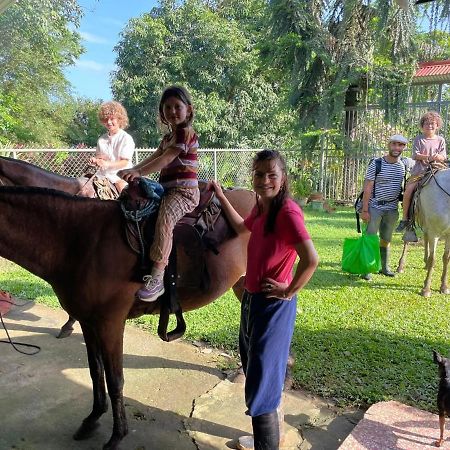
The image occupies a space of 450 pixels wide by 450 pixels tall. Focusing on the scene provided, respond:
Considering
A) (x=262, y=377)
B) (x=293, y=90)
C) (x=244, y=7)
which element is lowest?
(x=262, y=377)

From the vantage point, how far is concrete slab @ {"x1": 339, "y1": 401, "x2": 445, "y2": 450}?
7.80 ft

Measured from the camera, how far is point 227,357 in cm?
359

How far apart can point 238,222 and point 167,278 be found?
58 centimetres

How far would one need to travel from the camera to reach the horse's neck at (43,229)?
218 cm

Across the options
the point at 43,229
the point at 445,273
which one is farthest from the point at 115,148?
the point at 445,273

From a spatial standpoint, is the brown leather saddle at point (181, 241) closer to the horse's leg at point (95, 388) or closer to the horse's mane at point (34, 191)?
the horse's mane at point (34, 191)

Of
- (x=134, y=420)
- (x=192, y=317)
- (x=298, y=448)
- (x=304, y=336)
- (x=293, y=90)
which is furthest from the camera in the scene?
(x=293, y=90)

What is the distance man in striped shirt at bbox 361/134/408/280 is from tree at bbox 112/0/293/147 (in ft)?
38.7

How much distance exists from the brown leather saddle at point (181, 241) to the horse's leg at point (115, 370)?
1.02 feet

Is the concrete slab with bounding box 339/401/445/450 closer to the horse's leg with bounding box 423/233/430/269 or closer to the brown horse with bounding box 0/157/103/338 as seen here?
the brown horse with bounding box 0/157/103/338

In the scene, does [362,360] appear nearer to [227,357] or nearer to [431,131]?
[227,357]

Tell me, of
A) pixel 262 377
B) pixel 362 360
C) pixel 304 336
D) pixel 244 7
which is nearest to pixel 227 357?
pixel 304 336

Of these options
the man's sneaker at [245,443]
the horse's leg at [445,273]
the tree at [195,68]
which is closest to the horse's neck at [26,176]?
the man's sneaker at [245,443]

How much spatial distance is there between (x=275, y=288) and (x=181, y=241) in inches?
36.7
